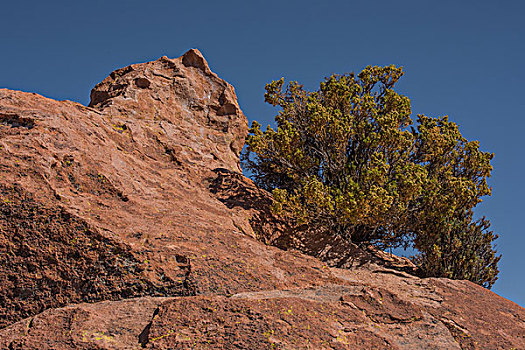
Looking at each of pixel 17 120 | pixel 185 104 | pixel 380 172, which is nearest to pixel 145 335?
pixel 17 120

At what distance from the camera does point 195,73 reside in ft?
45.7

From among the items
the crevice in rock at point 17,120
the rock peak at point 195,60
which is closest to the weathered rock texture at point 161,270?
the crevice in rock at point 17,120

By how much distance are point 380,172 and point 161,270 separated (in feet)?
18.4

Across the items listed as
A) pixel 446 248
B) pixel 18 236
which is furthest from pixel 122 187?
pixel 446 248

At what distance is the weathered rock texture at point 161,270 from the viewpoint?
18.5 feet

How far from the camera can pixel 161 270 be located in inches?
262

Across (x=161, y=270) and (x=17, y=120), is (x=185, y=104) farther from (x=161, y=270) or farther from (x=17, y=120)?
(x=161, y=270)

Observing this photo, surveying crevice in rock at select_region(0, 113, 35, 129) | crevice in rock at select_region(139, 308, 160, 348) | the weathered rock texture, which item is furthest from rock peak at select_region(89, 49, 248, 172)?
crevice in rock at select_region(139, 308, 160, 348)

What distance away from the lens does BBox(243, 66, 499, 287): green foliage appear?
33.7ft

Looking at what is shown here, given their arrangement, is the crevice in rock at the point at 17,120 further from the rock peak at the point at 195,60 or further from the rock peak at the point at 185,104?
the rock peak at the point at 195,60

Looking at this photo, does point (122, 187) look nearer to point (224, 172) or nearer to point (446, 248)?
point (224, 172)

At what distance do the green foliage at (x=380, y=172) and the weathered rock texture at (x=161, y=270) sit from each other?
1.04m

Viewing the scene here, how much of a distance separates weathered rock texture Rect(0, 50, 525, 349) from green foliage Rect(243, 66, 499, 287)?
1.04 m

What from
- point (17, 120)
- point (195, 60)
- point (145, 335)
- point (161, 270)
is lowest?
point (145, 335)
